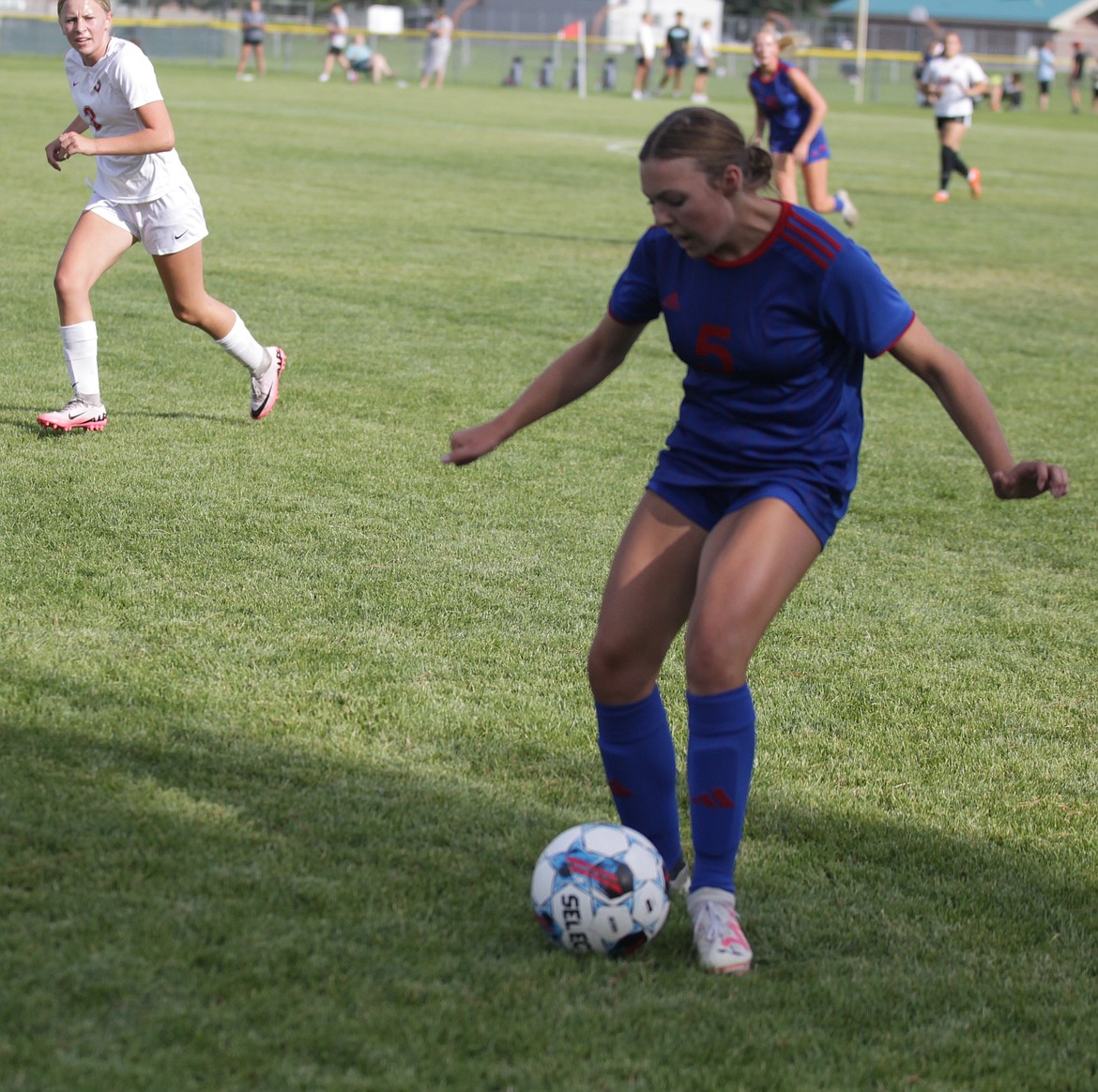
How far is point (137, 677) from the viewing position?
454cm

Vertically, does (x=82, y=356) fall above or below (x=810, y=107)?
below

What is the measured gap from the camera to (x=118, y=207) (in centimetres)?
718

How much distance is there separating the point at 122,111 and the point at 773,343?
15.0ft

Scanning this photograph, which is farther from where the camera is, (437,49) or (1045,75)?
(1045,75)

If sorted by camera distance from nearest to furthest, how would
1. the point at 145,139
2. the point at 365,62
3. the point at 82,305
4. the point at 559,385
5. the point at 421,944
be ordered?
1. the point at 421,944
2. the point at 559,385
3. the point at 145,139
4. the point at 82,305
5. the point at 365,62

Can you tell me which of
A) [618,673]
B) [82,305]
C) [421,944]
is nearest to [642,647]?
[618,673]

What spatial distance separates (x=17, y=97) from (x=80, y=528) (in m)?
22.1

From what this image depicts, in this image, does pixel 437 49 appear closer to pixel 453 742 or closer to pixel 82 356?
pixel 82 356

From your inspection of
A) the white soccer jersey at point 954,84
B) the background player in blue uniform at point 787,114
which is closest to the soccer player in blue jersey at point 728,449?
the background player in blue uniform at point 787,114

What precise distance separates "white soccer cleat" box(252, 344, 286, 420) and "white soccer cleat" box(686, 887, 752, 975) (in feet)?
15.9

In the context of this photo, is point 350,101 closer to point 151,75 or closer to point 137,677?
point 151,75

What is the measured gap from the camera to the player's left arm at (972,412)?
3.32 meters

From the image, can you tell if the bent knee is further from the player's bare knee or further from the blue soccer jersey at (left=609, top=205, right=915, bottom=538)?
the blue soccer jersey at (left=609, top=205, right=915, bottom=538)

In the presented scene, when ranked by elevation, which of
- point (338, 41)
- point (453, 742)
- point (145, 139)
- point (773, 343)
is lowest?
point (453, 742)
